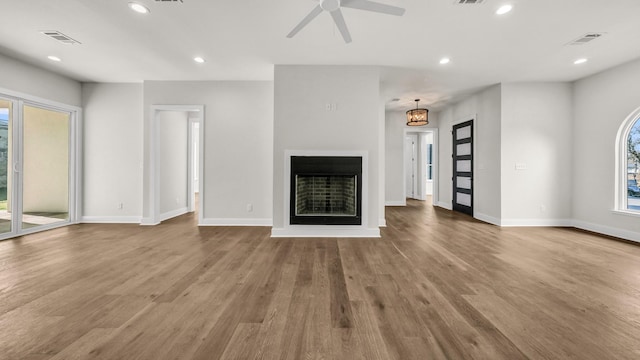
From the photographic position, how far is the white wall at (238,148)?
480cm

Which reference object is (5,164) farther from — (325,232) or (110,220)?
(325,232)

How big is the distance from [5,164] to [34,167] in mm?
373

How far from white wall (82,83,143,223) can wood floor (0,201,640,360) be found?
1594mm

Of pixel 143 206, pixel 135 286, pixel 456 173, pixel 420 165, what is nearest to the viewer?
pixel 135 286

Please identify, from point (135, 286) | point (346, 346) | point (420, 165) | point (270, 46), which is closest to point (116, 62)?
point (270, 46)

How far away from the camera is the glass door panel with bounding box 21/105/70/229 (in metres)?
4.19

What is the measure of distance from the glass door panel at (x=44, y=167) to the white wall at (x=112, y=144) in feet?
1.09

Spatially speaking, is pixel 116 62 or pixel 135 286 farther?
pixel 116 62

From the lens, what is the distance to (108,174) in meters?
5.02

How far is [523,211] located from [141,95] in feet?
24.3

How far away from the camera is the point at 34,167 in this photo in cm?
430

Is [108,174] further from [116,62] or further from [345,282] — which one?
[345,282]

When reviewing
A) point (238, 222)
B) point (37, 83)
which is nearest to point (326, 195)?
point (238, 222)

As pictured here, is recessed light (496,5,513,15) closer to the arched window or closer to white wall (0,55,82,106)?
the arched window
